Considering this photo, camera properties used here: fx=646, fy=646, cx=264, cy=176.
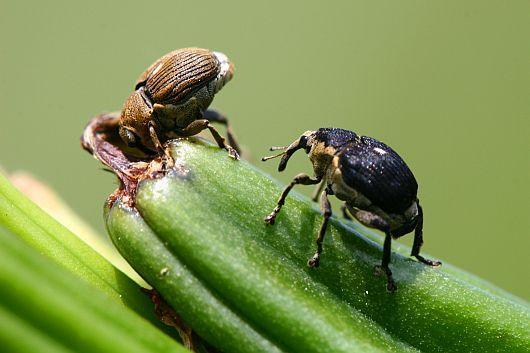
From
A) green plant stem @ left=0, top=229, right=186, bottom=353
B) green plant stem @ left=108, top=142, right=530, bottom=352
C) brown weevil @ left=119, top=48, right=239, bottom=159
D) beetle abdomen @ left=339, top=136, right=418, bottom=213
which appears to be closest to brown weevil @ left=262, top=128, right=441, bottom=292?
beetle abdomen @ left=339, top=136, right=418, bottom=213

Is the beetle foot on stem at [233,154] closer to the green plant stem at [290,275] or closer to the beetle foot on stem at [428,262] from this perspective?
the green plant stem at [290,275]

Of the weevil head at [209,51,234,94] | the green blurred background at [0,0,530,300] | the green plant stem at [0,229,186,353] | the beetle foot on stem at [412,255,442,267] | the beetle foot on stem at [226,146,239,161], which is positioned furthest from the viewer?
the green blurred background at [0,0,530,300]

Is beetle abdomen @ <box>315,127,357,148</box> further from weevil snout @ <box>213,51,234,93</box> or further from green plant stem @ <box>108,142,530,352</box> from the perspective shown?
weevil snout @ <box>213,51,234,93</box>

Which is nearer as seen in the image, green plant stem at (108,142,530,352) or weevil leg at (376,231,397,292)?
green plant stem at (108,142,530,352)

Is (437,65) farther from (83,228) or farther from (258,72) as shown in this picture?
(83,228)

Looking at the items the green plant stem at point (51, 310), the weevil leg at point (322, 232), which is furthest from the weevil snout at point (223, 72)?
the green plant stem at point (51, 310)

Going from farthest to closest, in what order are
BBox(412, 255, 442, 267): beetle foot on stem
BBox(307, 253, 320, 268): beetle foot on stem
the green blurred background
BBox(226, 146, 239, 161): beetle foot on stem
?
the green blurred background, BBox(412, 255, 442, 267): beetle foot on stem, BBox(226, 146, 239, 161): beetle foot on stem, BBox(307, 253, 320, 268): beetle foot on stem

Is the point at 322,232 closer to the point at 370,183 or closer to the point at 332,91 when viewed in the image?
the point at 370,183
